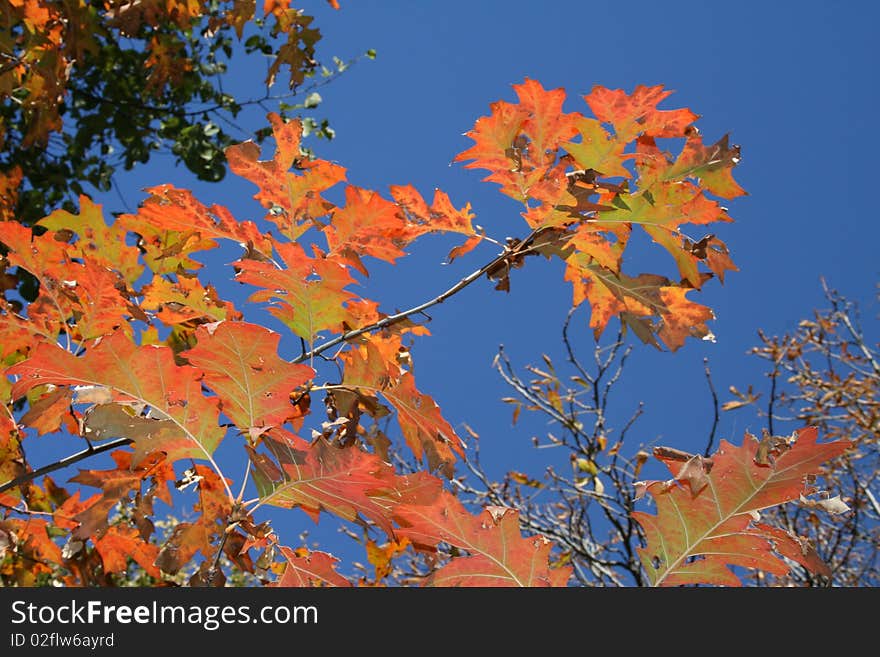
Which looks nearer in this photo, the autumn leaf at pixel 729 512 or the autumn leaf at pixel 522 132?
the autumn leaf at pixel 729 512

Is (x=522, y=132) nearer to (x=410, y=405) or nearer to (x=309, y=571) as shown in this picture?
(x=410, y=405)

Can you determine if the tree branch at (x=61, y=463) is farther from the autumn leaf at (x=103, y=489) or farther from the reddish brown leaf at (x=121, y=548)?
the reddish brown leaf at (x=121, y=548)

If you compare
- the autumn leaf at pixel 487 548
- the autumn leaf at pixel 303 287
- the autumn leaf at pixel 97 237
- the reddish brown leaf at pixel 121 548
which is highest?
the autumn leaf at pixel 97 237

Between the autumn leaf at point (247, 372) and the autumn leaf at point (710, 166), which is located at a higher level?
the autumn leaf at point (710, 166)

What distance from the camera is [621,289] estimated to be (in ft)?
4.84

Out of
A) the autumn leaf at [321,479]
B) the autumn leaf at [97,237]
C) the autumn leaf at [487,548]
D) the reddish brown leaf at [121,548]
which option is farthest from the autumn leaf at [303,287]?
the reddish brown leaf at [121,548]

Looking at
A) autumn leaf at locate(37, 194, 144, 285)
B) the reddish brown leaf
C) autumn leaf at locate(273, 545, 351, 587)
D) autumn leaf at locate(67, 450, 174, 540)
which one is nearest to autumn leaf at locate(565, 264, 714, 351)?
autumn leaf at locate(273, 545, 351, 587)

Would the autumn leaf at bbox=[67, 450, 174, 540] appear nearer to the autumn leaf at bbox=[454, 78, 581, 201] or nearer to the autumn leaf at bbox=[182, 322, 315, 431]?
the autumn leaf at bbox=[182, 322, 315, 431]

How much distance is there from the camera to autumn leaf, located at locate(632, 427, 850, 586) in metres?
0.99

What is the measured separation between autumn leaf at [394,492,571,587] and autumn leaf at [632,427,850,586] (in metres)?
0.14

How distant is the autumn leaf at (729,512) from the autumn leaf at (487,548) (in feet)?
0.46

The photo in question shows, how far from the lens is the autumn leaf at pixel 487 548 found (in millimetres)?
968
